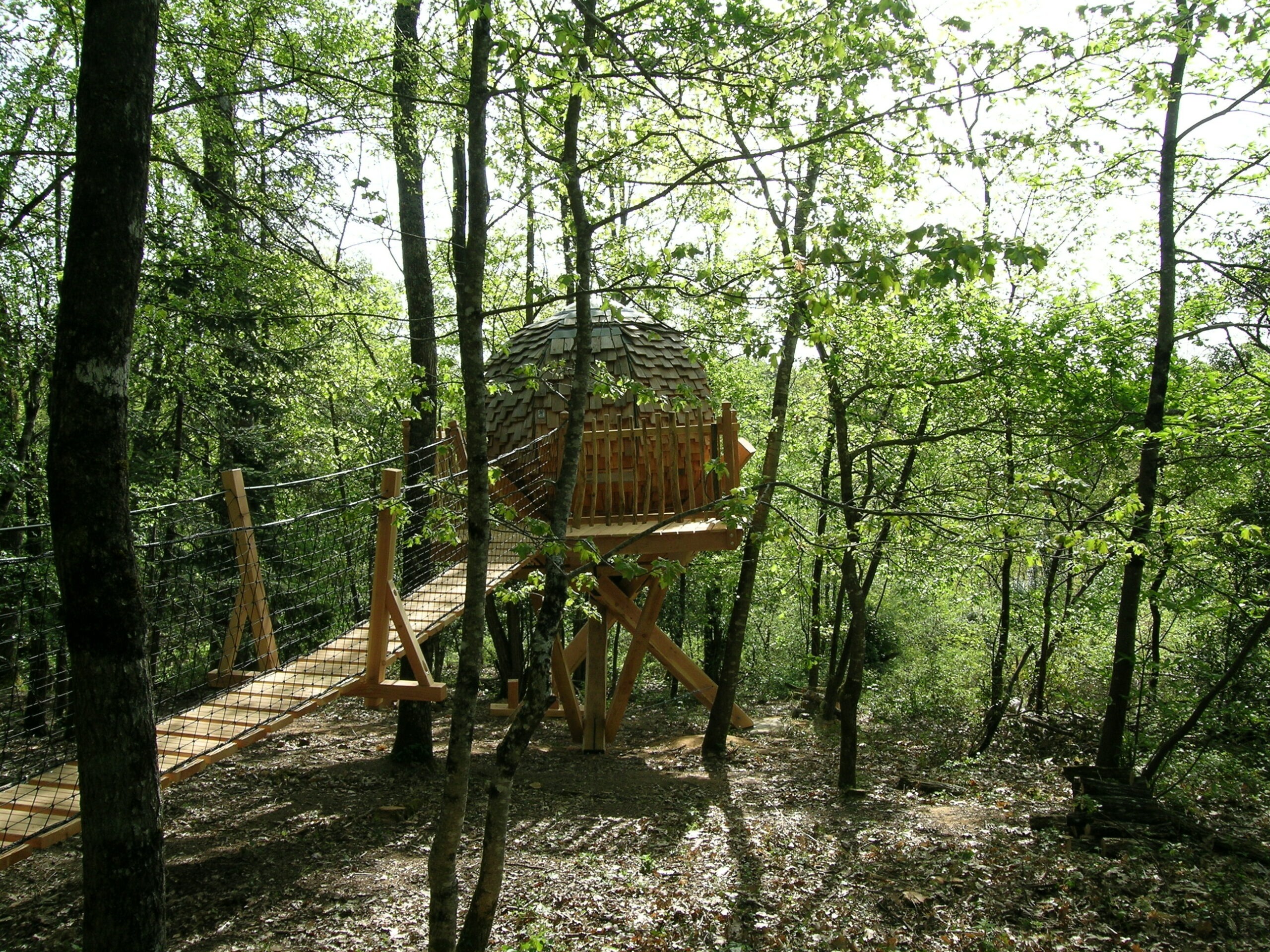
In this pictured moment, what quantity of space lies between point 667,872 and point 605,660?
4279 millimetres

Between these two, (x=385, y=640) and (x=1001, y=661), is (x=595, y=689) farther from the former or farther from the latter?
(x=1001, y=661)

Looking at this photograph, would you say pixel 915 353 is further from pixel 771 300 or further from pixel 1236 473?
pixel 771 300

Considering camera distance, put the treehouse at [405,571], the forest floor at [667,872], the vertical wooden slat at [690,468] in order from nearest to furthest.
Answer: the treehouse at [405,571], the forest floor at [667,872], the vertical wooden slat at [690,468]

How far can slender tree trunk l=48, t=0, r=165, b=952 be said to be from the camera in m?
2.66

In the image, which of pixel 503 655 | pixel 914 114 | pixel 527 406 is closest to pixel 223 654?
pixel 527 406

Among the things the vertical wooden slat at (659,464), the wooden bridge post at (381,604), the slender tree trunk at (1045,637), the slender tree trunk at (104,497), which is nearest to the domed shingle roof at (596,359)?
the vertical wooden slat at (659,464)

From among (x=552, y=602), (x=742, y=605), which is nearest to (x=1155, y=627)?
(x=742, y=605)

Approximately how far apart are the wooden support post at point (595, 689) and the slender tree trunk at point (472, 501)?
6.47 meters

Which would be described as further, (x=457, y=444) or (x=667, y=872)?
(x=457, y=444)

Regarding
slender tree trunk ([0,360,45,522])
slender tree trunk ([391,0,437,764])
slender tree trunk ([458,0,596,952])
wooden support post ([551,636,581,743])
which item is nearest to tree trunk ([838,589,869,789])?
wooden support post ([551,636,581,743])

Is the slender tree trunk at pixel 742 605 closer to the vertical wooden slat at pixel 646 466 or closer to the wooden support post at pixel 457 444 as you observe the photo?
the vertical wooden slat at pixel 646 466

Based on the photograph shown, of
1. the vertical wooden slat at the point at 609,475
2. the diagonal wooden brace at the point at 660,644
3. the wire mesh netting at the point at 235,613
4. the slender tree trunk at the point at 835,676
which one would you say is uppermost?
the vertical wooden slat at the point at 609,475

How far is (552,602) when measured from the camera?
4031 mm

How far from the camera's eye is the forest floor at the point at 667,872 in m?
4.91
